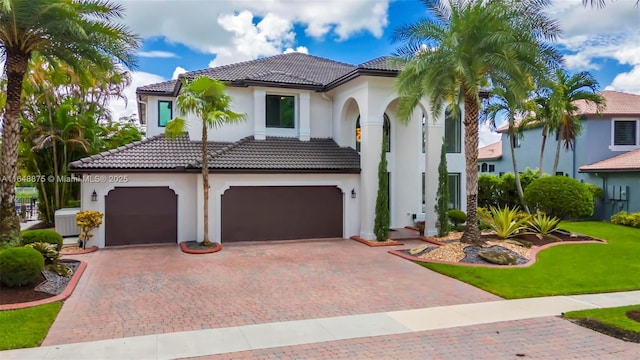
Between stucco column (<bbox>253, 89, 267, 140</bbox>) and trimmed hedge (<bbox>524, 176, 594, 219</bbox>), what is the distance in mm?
11765

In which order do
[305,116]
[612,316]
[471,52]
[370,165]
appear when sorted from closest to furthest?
[612,316] → [471,52] → [370,165] → [305,116]

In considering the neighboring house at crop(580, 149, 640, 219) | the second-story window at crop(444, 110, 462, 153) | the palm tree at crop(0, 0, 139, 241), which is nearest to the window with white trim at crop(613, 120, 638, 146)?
the neighboring house at crop(580, 149, 640, 219)

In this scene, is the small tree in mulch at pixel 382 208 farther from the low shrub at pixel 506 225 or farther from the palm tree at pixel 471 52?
the low shrub at pixel 506 225

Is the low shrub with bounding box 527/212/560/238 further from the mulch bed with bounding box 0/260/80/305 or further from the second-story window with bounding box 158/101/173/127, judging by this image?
the second-story window with bounding box 158/101/173/127

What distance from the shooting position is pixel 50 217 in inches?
876

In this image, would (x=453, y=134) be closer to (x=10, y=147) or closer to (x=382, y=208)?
(x=382, y=208)

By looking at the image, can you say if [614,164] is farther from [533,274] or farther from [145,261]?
[145,261]

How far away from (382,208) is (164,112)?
512 inches

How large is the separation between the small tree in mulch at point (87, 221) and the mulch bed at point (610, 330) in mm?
13905

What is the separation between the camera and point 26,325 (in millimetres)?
7320

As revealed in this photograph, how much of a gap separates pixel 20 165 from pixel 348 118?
16.7m

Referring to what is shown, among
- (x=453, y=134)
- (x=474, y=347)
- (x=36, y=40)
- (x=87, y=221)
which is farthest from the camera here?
(x=453, y=134)

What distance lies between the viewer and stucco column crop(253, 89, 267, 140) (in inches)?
743

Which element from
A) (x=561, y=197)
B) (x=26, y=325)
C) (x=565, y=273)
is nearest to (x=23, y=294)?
(x=26, y=325)
